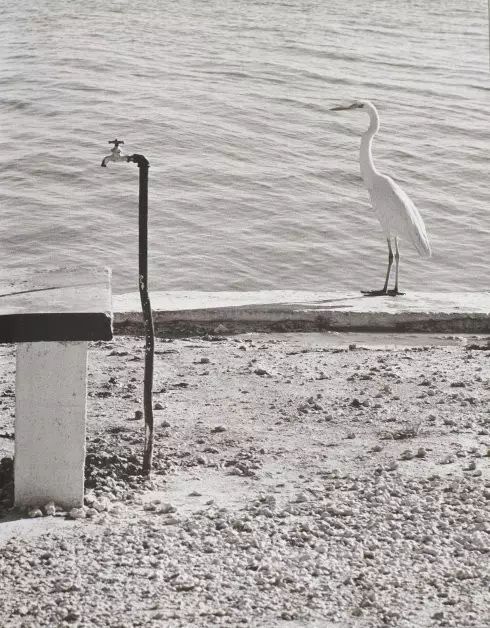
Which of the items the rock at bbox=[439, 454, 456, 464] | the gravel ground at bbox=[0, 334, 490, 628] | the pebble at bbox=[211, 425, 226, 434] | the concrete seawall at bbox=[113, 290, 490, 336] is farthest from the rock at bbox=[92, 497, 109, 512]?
the concrete seawall at bbox=[113, 290, 490, 336]

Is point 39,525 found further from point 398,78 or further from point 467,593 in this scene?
point 398,78

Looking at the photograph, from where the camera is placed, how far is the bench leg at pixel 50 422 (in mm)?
4184

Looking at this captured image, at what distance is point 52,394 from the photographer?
13.8 ft

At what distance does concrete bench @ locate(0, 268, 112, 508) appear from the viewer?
411 cm

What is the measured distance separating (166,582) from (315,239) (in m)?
8.24

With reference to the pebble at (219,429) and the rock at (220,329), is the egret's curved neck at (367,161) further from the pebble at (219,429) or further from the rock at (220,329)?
the pebble at (219,429)

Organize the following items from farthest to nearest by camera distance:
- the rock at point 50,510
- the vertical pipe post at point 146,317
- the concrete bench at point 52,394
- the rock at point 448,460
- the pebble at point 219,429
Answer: the pebble at point 219,429 → the rock at point 448,460 → the vertical pipe post at point 146,317 → the rock at point 50,510 → the concrete bench at point 52,394

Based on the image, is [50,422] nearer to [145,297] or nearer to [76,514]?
[76,514]

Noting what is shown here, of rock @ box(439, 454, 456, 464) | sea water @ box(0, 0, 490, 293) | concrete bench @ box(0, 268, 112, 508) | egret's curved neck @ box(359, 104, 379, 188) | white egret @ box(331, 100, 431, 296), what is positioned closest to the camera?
concrete bench @ box(0, 268, 112, 508)

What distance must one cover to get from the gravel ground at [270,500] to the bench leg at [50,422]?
11 cm

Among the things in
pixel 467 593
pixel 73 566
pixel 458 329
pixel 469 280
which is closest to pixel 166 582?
pixel 73 566

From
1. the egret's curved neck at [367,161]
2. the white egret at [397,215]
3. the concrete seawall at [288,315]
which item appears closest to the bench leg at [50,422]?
the concrete seawall at [288,315]

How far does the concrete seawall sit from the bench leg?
2506 mm

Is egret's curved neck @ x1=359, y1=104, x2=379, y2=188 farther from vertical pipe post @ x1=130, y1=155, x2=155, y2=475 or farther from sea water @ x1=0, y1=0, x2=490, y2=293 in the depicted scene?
vertical pipe post @ x1=130, y1=155, x2=155, y2=475
